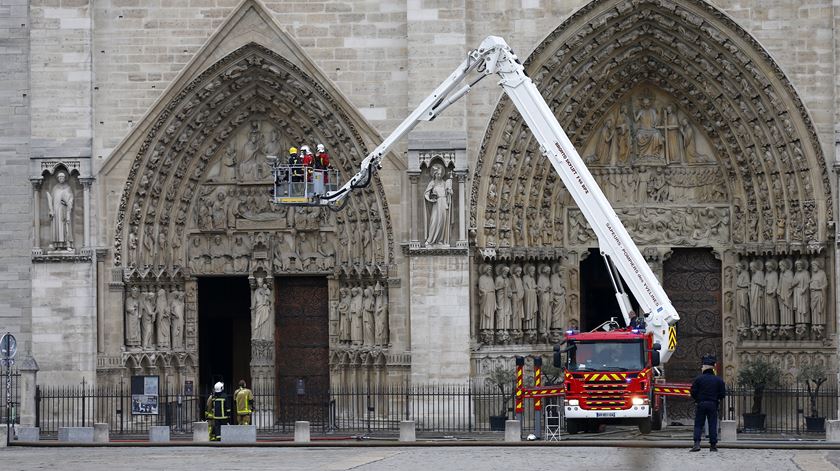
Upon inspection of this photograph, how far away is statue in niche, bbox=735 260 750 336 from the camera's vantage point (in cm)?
3700

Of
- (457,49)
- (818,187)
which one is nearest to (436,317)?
(457,49)

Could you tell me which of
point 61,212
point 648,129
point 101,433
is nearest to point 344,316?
point 61,212

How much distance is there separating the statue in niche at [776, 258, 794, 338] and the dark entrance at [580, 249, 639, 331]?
133 inches

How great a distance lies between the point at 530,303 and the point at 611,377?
19.2 feet

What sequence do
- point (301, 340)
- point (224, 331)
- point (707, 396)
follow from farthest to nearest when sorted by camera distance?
1. point (224, 331)
2. point (301, 340)
3. point (707, 396)

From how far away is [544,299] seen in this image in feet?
123

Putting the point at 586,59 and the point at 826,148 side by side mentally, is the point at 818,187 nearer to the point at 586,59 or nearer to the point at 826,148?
the point at 826,148

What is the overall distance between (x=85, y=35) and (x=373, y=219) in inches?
251

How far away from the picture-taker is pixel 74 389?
3675 centimetres

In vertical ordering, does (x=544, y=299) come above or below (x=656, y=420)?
above

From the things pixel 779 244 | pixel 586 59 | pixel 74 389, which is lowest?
pixel 74 389

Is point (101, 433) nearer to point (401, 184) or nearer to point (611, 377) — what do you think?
point (401, 184)

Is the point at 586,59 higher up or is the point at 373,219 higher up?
the point at 586,59

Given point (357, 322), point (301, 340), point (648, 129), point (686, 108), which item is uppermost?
point (686, 108)
